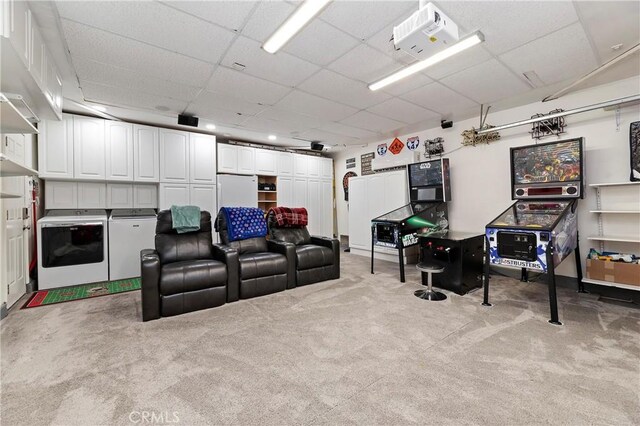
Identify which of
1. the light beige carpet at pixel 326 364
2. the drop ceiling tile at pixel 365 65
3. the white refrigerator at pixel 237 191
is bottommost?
the light beige carpet at pixel 326 364

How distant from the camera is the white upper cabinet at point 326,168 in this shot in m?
7.35

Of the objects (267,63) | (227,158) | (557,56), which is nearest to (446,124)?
(557,56)

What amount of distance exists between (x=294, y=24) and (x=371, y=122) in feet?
9.80

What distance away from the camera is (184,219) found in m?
3.66

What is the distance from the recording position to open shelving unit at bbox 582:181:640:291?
332cm

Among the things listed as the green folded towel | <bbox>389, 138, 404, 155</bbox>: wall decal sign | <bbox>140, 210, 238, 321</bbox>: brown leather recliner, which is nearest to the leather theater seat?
<bbox>140, 210, 238, 321</bbox>: brown leather recliner

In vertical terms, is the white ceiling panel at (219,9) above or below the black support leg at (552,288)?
above

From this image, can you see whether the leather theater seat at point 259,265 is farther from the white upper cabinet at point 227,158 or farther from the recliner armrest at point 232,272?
the white upper cabinet at point 227,158

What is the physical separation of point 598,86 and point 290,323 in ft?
16.1

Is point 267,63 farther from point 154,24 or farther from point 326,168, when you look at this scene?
point 326,168

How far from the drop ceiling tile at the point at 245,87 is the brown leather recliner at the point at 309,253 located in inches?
70.0

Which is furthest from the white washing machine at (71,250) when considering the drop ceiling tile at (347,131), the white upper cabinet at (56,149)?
the drop ceiling tile at (347,131)

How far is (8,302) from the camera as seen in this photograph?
10.3 ft

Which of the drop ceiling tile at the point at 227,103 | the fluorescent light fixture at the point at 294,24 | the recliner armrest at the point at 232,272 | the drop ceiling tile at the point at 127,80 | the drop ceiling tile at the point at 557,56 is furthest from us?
the drop ceiling tile at the point at 227,103
